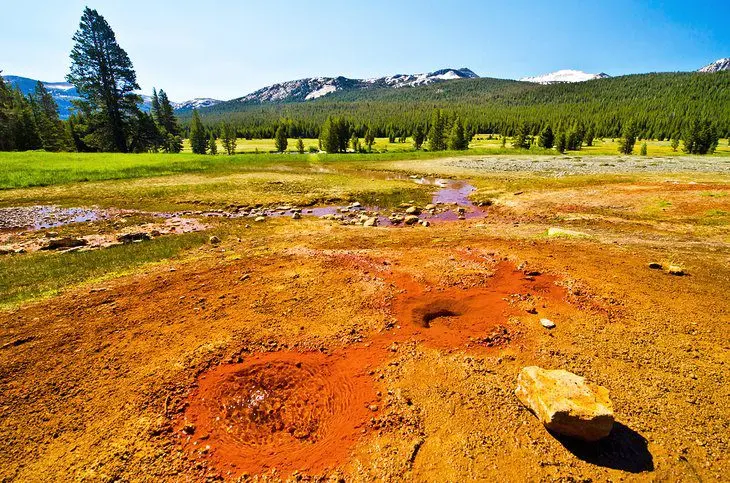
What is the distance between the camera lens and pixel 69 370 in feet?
23.2

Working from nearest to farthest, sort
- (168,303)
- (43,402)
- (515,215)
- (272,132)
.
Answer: (43,402), (168,303), (515,215), (272,132)

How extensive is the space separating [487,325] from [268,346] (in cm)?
594

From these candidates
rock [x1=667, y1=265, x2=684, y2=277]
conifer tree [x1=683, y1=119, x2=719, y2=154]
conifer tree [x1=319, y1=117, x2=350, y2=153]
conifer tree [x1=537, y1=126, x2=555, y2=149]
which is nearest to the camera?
rock [x1=667, y1=265, x2=684, y2=277]

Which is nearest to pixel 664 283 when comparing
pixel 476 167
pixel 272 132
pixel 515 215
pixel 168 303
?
pixel 515 215

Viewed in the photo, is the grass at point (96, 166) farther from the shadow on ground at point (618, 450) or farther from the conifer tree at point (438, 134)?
the conifer tree at point (438, 134)

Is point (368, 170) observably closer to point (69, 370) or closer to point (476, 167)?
point (476, 167)

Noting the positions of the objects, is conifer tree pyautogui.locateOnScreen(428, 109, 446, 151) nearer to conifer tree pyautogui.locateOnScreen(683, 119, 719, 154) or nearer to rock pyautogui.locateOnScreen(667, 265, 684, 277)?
conifer tree pyautogui.locateOnScreen(683, 119, 719, 154)

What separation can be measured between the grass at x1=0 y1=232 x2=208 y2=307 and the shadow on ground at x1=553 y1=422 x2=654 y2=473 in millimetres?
14445

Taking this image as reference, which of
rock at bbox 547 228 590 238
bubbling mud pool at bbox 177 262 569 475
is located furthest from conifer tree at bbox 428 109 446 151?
bubbling mud pool at bbox 177 262 569 475

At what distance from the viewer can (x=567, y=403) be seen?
5539mm

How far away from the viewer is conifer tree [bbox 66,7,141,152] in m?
A: 50.0

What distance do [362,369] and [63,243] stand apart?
16021 millimetres

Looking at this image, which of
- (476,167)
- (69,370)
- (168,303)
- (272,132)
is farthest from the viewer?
(272,132)

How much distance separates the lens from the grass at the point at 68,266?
10469 millimetres
